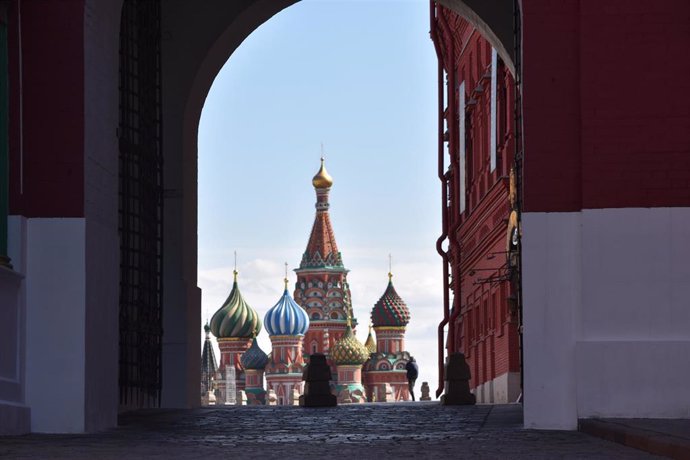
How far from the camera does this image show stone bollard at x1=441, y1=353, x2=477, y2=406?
23047mm

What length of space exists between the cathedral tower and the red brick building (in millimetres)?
96738

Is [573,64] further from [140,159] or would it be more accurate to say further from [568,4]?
[140,159]

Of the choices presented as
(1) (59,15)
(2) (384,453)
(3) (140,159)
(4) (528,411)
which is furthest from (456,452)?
(3) (140,159)

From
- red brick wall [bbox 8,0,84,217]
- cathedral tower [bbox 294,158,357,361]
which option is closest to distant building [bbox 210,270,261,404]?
cathedral tower [bbox 294,158,357,361]

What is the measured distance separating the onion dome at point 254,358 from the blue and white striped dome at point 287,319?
233 centimetres

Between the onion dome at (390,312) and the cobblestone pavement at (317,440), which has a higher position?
the onion dome at (390,312)

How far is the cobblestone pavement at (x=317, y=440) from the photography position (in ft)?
32.3

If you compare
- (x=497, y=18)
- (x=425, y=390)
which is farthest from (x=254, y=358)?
(x=497, y=18)

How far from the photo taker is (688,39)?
43.4ft

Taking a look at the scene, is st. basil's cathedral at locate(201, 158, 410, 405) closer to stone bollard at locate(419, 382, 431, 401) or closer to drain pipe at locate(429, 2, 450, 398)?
stone bollard at locate(419, 382, 431, 401)

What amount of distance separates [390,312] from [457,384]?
115063 millimetres

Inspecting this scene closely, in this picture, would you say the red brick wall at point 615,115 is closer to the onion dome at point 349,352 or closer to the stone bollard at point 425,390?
the stone bollard at point 425,390

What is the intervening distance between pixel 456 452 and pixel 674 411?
11.0 feet

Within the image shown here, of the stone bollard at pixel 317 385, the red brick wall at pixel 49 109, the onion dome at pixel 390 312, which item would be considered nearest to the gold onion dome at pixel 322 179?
the onion dome at pixel 390 312
